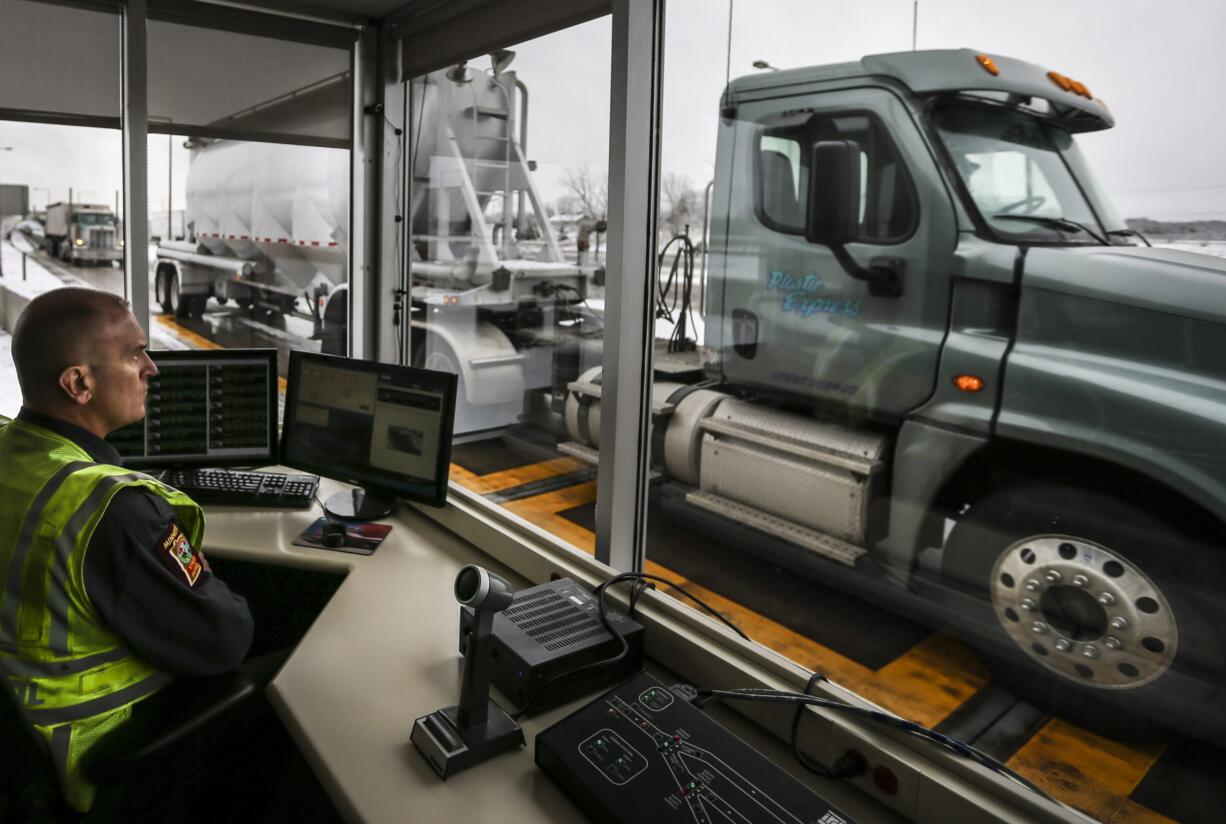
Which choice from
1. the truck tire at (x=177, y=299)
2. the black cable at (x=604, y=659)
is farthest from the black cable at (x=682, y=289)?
the truck tire at (x=177, y=299)

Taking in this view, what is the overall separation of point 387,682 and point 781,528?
1934mm

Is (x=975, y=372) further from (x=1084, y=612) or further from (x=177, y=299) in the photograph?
(x=177, y=299)

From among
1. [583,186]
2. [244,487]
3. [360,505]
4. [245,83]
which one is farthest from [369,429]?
[583,186]

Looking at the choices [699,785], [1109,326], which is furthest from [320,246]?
[699,785]

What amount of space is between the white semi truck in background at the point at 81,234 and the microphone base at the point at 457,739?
2194 millimetres

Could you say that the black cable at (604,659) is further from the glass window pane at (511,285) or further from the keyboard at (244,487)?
the glass window pane at (511,285)

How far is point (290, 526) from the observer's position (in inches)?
84.5

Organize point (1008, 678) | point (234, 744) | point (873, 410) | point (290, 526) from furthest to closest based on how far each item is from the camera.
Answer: point (873, 410), point (1008, 678), point (290, 526), point (234, 744)

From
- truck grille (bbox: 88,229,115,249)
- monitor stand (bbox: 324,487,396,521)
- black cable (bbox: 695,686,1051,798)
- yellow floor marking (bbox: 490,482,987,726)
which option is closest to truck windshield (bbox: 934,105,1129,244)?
yellow floor marking (bbox: 490,482,987,726)

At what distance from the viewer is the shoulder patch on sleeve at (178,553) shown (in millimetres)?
1315

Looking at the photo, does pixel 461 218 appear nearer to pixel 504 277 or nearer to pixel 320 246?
pixel 504 277

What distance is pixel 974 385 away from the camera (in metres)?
2.61

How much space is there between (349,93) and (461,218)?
67.7 inches

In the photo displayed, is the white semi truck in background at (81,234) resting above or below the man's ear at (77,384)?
above
